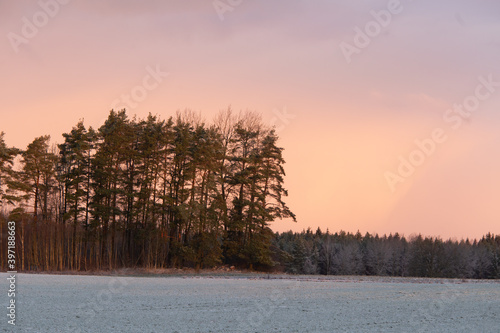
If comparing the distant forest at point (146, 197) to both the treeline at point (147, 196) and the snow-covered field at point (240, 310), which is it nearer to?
the treeline at point (147, 196)

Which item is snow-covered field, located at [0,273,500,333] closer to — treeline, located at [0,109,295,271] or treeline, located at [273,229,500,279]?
treeline, located at [0,109,295,271]

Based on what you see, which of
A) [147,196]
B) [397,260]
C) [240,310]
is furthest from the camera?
[397,260]

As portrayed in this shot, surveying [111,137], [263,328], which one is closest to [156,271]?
[111,137]

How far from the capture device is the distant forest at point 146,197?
157ft

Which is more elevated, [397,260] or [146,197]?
[146,197]

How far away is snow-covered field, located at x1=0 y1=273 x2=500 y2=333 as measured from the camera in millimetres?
15086

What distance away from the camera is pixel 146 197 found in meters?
50.5

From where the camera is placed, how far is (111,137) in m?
50.2

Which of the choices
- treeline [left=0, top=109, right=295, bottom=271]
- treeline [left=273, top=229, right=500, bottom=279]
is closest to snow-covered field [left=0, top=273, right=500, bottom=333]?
treeline [left=0, top=109, right=295, bottom=271]

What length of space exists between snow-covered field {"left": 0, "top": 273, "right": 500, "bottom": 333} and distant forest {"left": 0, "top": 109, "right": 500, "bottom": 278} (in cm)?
2217

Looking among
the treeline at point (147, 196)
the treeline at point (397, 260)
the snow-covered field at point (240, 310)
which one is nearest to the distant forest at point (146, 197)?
the treeline at point (147, 196)

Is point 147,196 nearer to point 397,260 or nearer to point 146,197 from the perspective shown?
point 146,197

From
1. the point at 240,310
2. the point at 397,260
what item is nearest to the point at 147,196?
the point at 240,310

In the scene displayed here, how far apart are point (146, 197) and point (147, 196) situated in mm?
288
